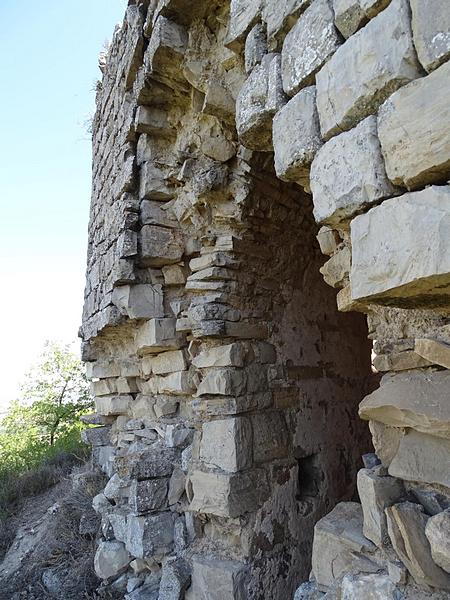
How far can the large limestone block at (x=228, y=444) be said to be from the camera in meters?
2.56

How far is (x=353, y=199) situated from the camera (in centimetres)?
121

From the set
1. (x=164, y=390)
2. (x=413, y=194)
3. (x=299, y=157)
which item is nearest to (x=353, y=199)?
(x=413, y=194)

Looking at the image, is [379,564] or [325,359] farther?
[325,359]

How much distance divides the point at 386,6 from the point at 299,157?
439 millimetres

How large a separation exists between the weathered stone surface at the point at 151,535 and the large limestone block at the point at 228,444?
0.48 m

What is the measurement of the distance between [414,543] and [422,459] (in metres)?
0.22

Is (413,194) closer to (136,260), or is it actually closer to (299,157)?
(299,157)

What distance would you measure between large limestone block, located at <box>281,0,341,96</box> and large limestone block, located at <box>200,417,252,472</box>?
70.9 inches

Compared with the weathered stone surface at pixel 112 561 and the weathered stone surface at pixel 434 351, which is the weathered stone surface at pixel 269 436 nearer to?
the weathered stone surface at pixel 112 561

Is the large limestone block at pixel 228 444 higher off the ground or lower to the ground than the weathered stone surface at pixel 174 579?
higher

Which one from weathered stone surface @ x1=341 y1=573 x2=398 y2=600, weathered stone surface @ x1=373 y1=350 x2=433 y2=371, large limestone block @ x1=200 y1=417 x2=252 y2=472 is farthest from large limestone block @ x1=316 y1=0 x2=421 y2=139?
large limestone block @ x1=200 y1=417 x2=252 y2=472

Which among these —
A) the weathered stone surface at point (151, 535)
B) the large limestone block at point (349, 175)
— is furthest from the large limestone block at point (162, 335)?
the large limestone block at point (349, 175)

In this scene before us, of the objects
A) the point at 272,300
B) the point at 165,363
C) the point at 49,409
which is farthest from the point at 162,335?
the point at 49,409

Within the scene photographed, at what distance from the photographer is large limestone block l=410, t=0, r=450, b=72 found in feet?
3.31
